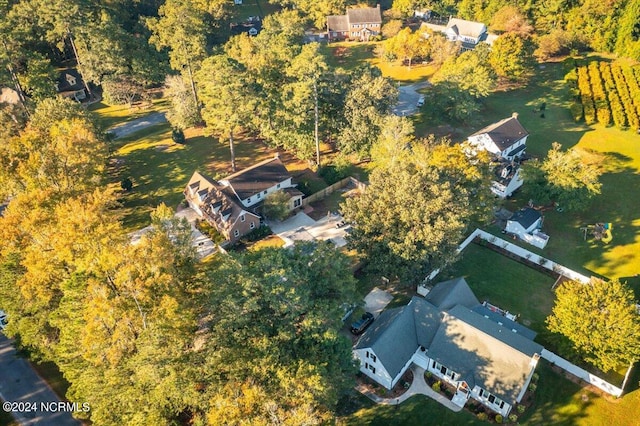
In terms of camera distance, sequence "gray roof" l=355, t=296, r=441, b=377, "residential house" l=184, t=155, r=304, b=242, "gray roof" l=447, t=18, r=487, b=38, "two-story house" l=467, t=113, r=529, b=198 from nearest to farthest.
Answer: "gray roof" l=355, t=296, r=441, b=377
"residential house" l=184, t=155, r=304, b=242
"two-story house" l=467, t=113, r=529, b=198
"gray roof" l=447, t=18, r=487, b=38

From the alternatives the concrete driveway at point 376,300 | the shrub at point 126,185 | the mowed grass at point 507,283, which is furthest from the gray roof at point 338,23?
the concrete driveway at point 376,300

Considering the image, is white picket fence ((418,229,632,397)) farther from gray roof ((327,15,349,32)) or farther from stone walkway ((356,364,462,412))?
gray roof ((327,15,349,32))

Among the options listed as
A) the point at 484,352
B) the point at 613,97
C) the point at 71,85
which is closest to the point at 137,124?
the point at 71,85

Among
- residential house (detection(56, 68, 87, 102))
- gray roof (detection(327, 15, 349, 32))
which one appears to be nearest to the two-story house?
gray roof (detection(327, 15, 349, 32))

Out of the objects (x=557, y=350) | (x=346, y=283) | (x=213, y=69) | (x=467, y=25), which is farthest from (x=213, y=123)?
A: (x=467, y=25)

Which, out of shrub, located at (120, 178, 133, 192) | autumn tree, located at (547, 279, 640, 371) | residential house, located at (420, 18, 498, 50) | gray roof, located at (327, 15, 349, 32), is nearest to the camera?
autumn tree, located at (547, 279, 640, 371)

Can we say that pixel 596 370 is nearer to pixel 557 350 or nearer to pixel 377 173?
pixel 557 350
